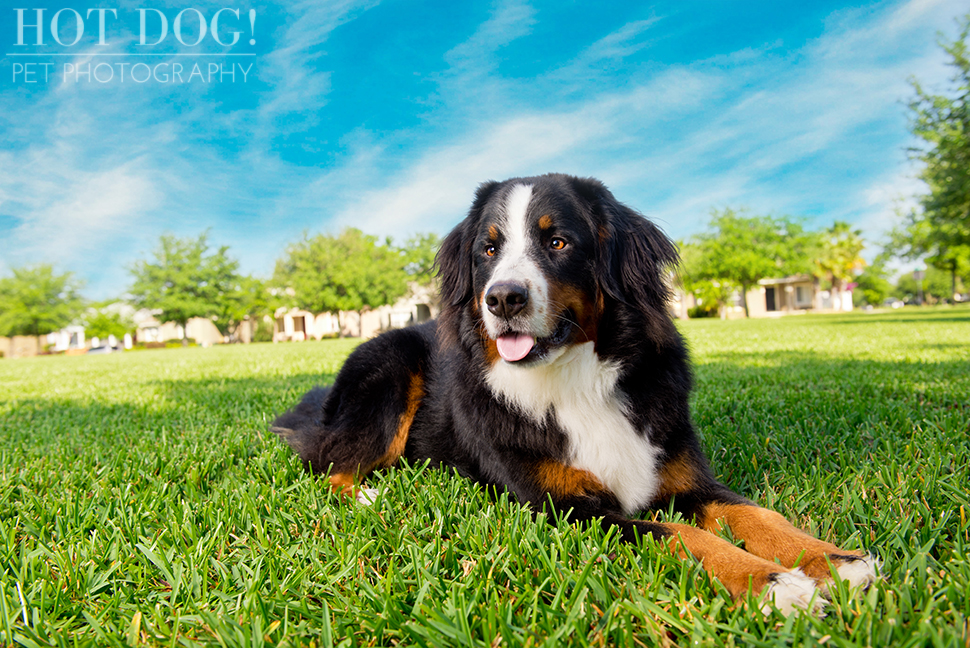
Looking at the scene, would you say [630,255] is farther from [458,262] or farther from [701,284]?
[701,284]

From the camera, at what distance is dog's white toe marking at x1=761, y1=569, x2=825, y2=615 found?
1.62m

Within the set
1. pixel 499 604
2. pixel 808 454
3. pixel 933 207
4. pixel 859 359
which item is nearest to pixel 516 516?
pixel 499 604

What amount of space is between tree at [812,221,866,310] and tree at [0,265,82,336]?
82.4 meters

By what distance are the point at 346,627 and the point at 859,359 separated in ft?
29.4

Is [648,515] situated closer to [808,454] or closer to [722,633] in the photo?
[722,633]

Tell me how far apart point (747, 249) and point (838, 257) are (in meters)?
21.9

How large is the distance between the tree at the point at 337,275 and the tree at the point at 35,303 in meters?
21.2

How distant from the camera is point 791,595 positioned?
165cm

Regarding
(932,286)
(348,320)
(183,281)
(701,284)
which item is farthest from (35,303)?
(932,286)

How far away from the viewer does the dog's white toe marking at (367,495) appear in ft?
9.37

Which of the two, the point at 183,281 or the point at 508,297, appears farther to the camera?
the point at 183,281

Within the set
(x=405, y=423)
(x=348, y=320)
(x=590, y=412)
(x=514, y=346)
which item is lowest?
(x=405, y=423)

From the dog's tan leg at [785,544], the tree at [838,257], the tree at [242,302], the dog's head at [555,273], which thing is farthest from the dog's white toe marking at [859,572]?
the tree at [838,257]

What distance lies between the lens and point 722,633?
1556mm
